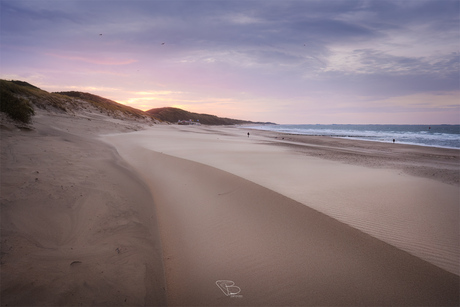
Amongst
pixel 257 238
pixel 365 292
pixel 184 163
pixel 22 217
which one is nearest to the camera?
pixel 365 292

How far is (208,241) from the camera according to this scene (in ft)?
12.5

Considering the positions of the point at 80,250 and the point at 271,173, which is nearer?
the point at 80,250

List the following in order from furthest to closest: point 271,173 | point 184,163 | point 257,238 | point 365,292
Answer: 1. point 184,163
2. point 271,173
3. point 257,238
4. point 365,292

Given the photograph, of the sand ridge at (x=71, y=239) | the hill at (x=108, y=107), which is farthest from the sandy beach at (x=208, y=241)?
the hill at (x=108, y=107)

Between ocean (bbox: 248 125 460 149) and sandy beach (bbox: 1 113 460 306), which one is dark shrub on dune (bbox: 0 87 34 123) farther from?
ocean (bbox: 248 125 460 149)

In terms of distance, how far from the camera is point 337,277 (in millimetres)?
2955

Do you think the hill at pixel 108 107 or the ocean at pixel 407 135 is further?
the hill at pixel 108 107

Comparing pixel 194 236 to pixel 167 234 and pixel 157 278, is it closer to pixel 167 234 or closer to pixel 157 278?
pixel 167 234

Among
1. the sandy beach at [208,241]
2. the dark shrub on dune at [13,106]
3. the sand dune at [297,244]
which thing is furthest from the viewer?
the dark shrub on dune at [13,106]

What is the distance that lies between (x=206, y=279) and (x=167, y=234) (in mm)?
1436

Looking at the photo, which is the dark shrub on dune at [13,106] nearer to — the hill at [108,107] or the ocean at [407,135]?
the hill at [108,107]

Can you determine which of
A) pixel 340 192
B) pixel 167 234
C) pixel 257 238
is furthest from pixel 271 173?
pixel 167 234

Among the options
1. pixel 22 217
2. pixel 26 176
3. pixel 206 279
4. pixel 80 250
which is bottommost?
pixel 206 279

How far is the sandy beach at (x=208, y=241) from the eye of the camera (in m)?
2.49
